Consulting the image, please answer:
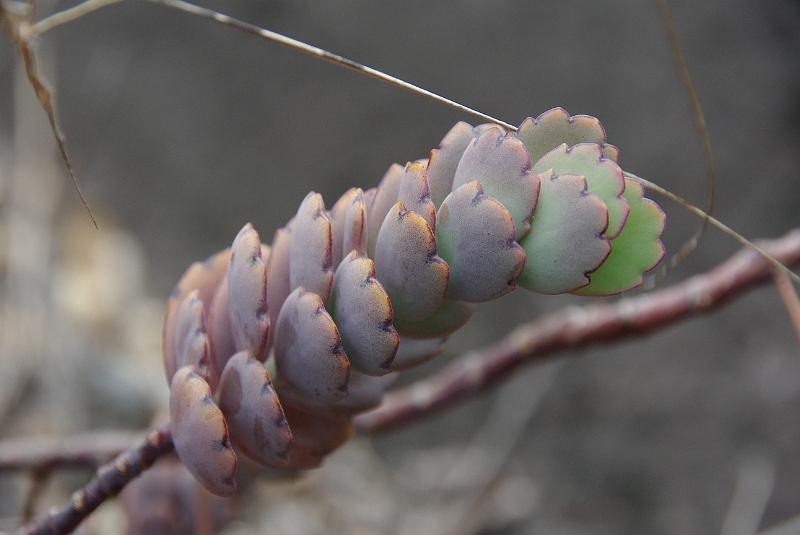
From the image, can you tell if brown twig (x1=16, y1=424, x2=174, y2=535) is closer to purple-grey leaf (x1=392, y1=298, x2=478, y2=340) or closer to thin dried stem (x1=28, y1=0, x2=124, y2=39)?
purple-grey leaf (x1=392, y1=298, x2=478, y2=340)

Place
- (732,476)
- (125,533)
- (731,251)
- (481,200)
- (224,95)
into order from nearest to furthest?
(481,200), (125,533), (732,476), (731,251), (224,95)

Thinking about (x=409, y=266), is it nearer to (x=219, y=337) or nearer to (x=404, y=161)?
(x=219, y=337)

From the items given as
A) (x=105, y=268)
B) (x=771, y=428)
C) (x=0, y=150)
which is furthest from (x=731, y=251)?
(x=0, y=150)

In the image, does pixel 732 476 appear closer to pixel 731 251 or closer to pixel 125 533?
pixel 731 251

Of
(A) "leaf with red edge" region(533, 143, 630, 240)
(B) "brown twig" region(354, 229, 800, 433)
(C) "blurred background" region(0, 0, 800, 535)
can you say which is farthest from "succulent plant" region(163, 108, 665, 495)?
(C) "blurred background" region(0, 0, 800, 535)

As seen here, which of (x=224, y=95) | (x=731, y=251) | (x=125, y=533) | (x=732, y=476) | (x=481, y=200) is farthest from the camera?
(x=224, y=95)

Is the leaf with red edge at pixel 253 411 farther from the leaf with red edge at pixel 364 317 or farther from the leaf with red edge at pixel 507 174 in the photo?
the leaf with red edge at pixel 507 174

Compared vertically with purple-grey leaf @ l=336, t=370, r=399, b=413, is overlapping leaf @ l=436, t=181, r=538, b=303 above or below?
above
